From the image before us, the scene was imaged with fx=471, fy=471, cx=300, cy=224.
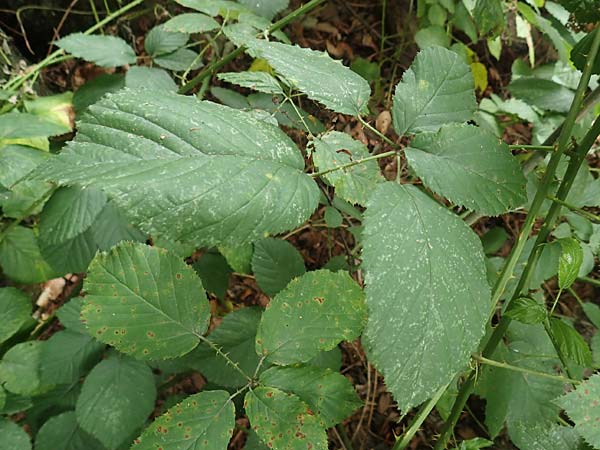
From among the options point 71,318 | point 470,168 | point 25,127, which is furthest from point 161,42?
point 470,168

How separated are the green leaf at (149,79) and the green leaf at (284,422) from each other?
0.86 metres

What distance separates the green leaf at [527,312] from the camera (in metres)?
0.74

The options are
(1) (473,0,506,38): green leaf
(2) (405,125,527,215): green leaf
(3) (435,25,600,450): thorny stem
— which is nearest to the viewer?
(2) (405,125,527,215): green leaf

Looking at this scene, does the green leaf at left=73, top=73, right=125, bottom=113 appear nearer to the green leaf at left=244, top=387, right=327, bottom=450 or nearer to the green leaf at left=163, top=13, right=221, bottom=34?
the green leaf at left=163, top=13, right=221, bottom=34

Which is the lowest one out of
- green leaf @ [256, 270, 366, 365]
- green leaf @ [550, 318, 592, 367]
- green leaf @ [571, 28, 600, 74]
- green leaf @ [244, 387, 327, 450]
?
green leaf @ [244, 387, 327, 450]

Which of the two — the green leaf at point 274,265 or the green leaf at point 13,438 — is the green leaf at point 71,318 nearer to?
the green leaf at point 13,438

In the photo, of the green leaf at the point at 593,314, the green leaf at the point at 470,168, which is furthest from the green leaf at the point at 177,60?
the green leaf at the point at 593,314

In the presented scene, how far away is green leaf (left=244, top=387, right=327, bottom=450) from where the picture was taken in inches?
28.1

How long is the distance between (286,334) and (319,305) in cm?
7

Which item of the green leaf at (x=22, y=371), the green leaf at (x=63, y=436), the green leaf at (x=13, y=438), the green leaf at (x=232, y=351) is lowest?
the green leaf at (x=63, y=436)

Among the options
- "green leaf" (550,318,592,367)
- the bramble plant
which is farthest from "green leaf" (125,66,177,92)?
"green leaf" (550,318,592,367)

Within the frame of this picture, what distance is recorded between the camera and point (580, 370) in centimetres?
109

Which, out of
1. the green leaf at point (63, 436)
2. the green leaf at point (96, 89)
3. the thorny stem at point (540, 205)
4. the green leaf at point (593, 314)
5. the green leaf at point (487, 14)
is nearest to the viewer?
the thorny stem at point (540, 205)

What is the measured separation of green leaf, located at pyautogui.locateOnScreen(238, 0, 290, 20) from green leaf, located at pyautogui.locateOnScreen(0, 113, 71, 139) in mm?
586
